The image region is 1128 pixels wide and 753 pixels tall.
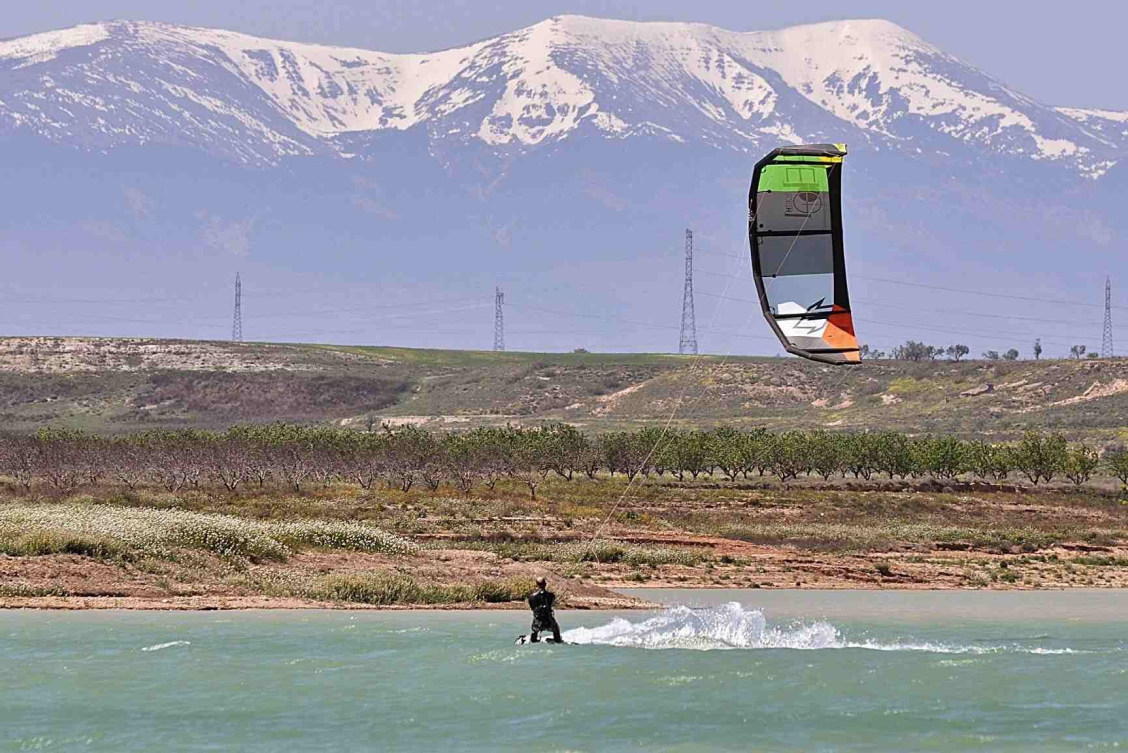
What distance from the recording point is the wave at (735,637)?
36.2 m

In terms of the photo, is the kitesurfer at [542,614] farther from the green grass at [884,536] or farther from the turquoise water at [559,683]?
the green grass at [884,536]

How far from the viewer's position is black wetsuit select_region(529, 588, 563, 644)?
35250 mm

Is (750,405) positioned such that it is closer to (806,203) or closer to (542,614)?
(542,614)

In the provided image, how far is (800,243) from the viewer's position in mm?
32812

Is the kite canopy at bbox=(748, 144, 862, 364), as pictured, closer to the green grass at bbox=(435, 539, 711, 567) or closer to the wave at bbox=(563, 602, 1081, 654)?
the wave at bbox=(563, 602, 1081, 654)

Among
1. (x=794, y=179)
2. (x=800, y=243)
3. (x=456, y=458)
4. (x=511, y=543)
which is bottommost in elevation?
(x=511, y=543)

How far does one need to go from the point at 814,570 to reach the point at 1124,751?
88.9 ft

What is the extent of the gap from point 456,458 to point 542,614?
57.2 m

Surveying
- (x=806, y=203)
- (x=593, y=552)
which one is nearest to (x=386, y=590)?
(x=593, y=552)

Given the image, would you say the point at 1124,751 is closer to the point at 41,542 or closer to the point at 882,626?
the point at 882,626

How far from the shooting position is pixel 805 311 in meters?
32.8

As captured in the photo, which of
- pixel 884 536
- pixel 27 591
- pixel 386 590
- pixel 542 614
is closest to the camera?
pixel 542 614

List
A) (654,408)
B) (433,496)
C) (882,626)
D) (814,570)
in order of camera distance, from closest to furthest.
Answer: (882,626) → (814,570) → (433,496) → (654,408)

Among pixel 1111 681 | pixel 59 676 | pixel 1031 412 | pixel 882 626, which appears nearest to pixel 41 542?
pixel 59 676
